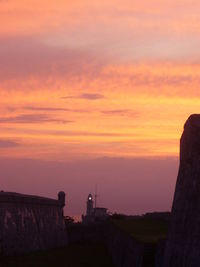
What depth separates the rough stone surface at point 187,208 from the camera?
65.2ft

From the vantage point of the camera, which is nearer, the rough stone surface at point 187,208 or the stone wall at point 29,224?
the rough stone surface at point 187,208

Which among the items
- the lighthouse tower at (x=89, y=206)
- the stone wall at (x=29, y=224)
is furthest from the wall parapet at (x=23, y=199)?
the lighthouse tower at (x=89, y=206)

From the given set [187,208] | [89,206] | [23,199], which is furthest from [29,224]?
[89,206]

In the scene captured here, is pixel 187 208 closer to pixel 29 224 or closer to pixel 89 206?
pixel 29 224

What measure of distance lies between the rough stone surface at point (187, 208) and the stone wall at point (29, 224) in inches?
1316

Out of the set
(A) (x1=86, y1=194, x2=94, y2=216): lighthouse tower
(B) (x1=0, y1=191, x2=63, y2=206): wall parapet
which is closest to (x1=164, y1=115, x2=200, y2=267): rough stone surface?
(B) (x1=0, y1=191, x2=63, y2=206): wall parapet

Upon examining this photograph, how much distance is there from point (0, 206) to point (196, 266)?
39.6 metres

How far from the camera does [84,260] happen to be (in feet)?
161

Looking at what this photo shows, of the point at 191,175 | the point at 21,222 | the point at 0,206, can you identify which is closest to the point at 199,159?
the point at 191,175

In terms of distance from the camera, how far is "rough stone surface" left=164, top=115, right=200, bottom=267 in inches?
782

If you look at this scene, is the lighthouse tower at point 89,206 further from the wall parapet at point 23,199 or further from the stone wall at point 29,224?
the wall parapet at point 23,199

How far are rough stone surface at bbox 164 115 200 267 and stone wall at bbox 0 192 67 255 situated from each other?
3343cm

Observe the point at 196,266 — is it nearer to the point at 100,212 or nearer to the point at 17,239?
the point at 17,239

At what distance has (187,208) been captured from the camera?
2128cm
